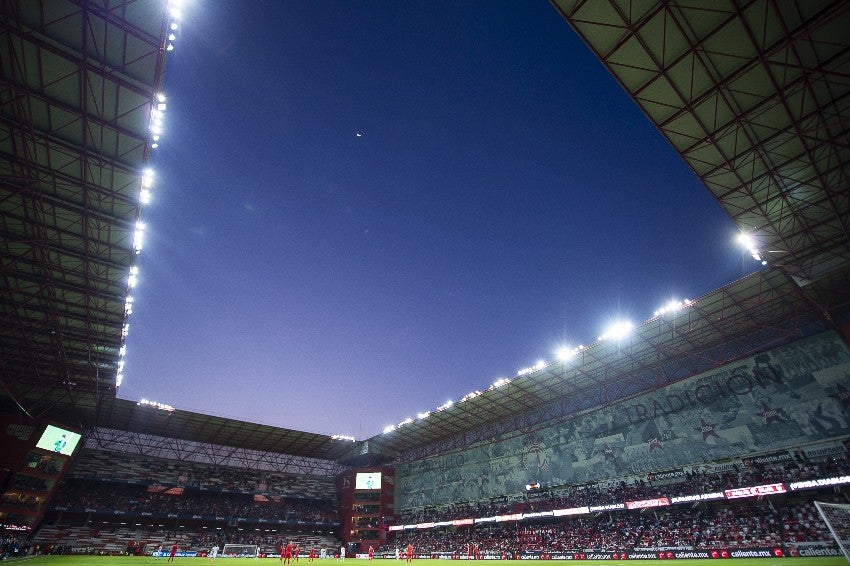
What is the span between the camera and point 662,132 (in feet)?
62.6

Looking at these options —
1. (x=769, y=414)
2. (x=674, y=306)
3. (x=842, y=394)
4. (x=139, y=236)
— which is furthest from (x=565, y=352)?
(x=139, y=236)

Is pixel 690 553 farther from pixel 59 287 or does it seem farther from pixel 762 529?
pixel 59 287

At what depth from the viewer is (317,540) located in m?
59.9

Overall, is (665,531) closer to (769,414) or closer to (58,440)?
(769,414)

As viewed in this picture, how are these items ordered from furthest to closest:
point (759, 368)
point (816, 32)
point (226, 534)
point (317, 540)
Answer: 1. point (317, 540)
2. point (226, 534)
3. point (759, 368)
4. point (816, 32)

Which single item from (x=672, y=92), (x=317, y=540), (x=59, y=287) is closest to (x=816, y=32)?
(x=672, y=92)

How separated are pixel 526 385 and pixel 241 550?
1660 inches

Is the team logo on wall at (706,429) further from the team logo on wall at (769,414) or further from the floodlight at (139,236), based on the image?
the floodlight at (139,236)

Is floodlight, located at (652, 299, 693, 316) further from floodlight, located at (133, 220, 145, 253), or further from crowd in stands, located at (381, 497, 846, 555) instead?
floodlight, located at (133, 220, 145, 253)

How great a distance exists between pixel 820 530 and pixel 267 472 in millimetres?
64583

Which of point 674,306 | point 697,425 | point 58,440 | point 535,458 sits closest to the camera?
point 674,306

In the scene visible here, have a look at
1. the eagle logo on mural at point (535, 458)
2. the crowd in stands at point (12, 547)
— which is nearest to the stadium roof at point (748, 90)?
the eagle logo on mural at point (535, 458)

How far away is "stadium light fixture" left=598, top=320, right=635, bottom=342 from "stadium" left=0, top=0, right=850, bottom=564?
882 mm

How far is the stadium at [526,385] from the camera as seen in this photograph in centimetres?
1628
